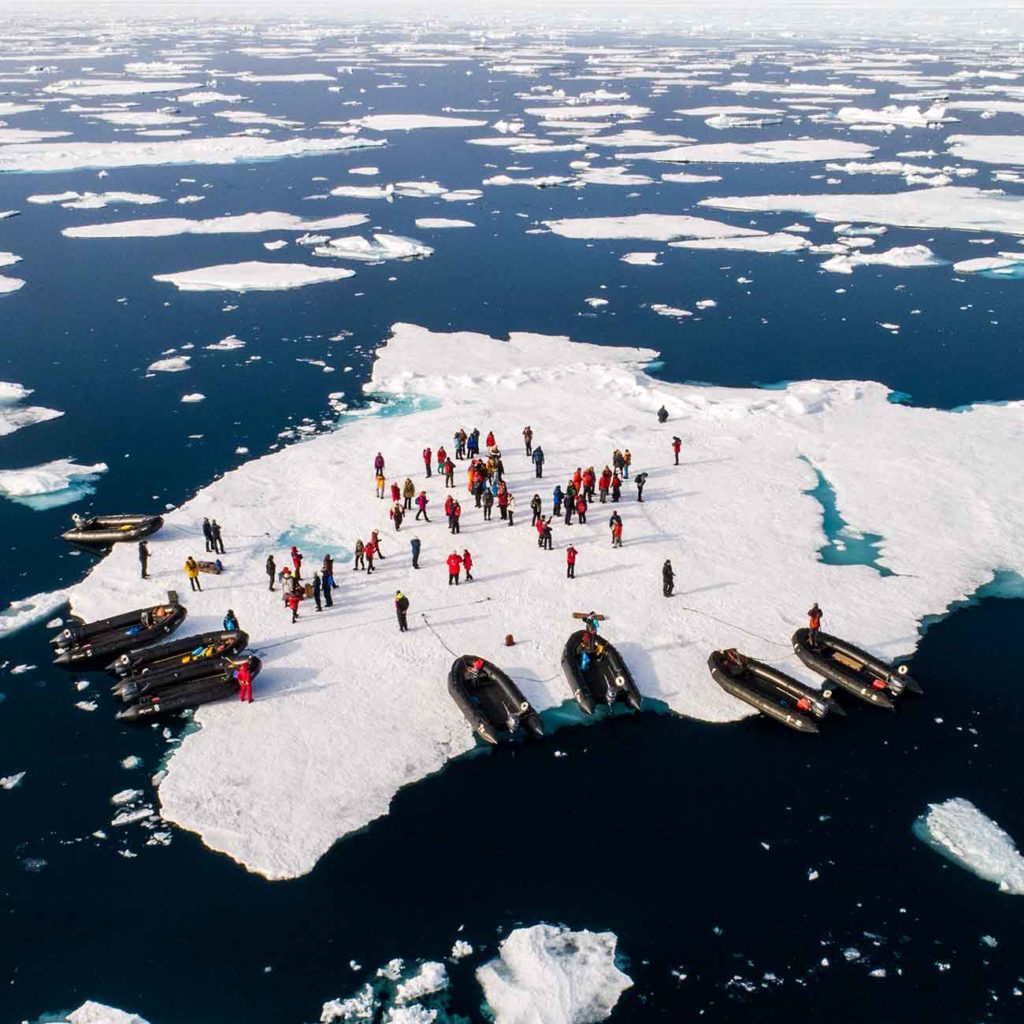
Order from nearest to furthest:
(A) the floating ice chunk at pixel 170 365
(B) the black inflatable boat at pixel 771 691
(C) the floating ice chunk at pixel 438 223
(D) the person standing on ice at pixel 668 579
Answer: (B) the black inflatable boat at pixel 771 691
(D) the person standing on ice at pixel 668 579
(A) the floating ice chunk at pixel 170 365
(C) the floating ice chunk at pixel 438 223

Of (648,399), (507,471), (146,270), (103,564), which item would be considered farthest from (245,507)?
(146,270)

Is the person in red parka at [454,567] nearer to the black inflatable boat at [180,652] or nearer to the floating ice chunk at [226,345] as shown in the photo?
the black inflatable boat at [180,652]

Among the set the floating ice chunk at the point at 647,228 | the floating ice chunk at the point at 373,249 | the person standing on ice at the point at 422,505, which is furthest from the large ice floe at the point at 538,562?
the floating ice chunk at the point at 647,228

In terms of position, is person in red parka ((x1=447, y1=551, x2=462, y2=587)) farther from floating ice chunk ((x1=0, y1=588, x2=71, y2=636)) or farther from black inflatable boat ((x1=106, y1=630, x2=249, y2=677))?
floating ice chunk ((x1=0, y1=588, x2=71, y2=636))

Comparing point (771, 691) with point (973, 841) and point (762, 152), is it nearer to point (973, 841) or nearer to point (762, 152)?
point (973, 841)

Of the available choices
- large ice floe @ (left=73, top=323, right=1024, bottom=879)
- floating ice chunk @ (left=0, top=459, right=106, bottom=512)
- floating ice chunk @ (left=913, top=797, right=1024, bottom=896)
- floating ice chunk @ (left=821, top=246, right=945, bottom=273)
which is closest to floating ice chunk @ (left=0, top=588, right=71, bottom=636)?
large ice floe @ (left=73, top=323, right=1024, bottom=879)
